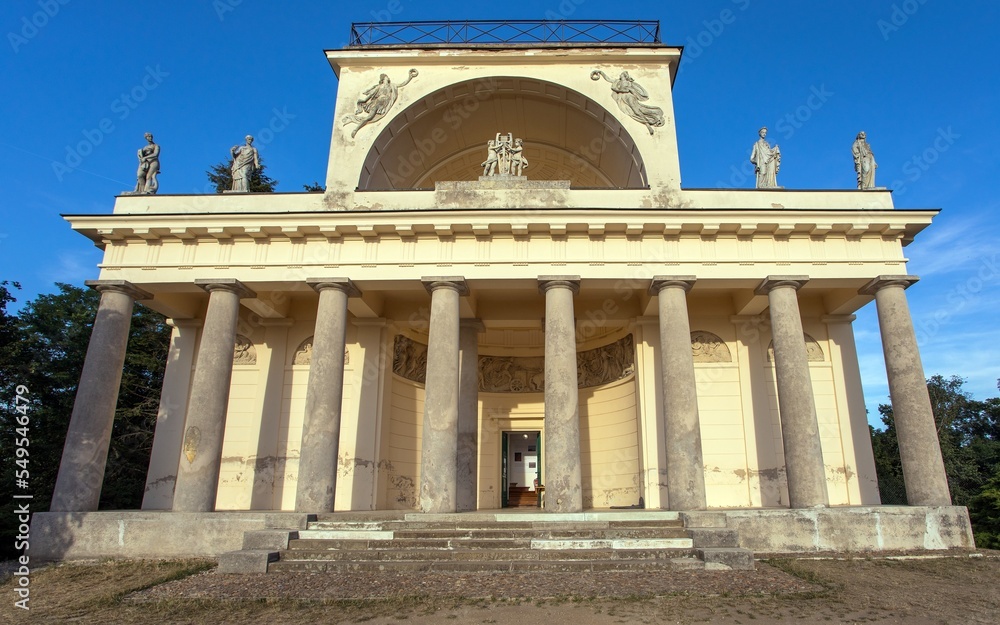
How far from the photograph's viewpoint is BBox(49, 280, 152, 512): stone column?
13.8 metres

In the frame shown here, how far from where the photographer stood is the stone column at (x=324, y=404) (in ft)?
44.7

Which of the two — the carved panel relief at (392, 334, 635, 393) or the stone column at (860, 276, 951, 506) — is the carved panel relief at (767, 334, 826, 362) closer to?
the stone column at (860, 276, 951, 506)

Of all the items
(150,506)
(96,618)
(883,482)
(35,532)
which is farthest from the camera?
(883,482)

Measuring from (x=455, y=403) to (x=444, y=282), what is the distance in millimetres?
3011

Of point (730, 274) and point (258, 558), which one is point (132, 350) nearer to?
point (258, 558)

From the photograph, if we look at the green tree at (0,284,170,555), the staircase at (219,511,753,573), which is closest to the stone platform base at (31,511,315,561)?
the staircase at (219,511,753,573)

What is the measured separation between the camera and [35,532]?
42.8ft

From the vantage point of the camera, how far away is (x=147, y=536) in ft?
41.9

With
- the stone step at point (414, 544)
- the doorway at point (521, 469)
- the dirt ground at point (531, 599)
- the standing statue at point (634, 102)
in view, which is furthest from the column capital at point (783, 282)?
the doorway at point (521, 469)

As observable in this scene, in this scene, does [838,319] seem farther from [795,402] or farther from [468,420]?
[468,420]

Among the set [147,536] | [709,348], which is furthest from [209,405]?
[709,348]

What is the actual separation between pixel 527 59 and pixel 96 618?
56.1 feet

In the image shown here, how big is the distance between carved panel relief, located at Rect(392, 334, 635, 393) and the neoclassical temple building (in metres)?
0.10

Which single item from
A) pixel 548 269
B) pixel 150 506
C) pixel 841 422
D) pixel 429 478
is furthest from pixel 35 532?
pixel 841 422
